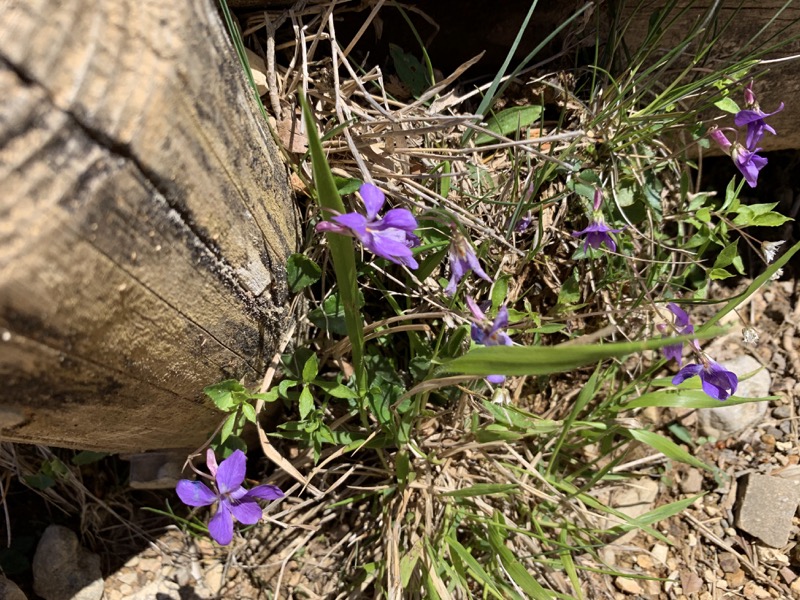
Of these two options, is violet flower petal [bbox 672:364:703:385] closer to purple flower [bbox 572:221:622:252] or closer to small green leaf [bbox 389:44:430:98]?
purple flower [bbox 572:221:622:252]

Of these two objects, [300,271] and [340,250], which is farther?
[300,271]

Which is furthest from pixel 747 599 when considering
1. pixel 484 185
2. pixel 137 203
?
pixel 137 203

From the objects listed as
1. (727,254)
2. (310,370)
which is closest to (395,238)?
(310,370)

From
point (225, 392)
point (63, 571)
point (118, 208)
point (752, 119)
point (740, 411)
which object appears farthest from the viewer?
point (740, 411)

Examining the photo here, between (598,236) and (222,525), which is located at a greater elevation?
(222,525)

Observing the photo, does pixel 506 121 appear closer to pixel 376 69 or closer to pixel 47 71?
pixel 376 69

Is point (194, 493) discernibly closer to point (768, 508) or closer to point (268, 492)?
point (268, 492)

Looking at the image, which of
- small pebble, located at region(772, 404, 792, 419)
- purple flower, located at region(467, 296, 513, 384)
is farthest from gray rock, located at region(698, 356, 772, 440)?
purple flower, located at region(467, 296, 513, 384)
